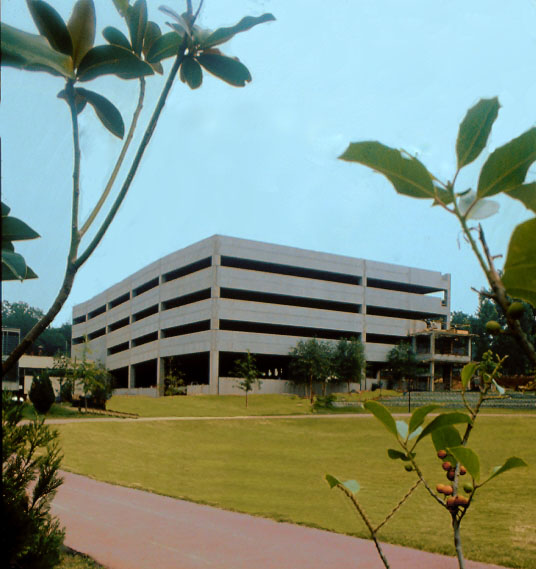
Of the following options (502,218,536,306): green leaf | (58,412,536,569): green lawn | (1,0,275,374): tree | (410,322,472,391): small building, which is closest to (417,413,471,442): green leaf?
(502,218,536,306): green leaf

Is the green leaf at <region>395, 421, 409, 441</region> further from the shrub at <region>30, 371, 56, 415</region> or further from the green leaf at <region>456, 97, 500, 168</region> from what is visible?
the shrub at <region>30, 371, 56, 415</region>

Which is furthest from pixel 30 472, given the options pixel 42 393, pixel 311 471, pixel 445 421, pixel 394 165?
pixel 42 393

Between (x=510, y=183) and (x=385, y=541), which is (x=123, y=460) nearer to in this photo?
(x=385, y=541)

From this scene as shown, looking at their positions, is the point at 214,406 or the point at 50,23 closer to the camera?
the point at 50,23

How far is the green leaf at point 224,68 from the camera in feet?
3.03

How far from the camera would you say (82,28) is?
A: 2.60 ft

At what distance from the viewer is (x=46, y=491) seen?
2.47 m

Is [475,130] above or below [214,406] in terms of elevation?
above

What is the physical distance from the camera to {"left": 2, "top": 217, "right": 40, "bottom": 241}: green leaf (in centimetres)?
81

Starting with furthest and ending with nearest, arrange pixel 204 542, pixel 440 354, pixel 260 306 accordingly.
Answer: pixel 440 354 → pixel 260 306 → pixel 204 542

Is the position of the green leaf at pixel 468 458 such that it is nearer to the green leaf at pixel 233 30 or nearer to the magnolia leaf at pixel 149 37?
the green leaf at pixel 233 30

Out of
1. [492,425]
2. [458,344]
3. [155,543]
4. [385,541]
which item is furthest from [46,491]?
[458,344]

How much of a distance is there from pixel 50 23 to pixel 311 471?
40.9ft

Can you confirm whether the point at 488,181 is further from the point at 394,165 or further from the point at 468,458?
the point at 468,458
